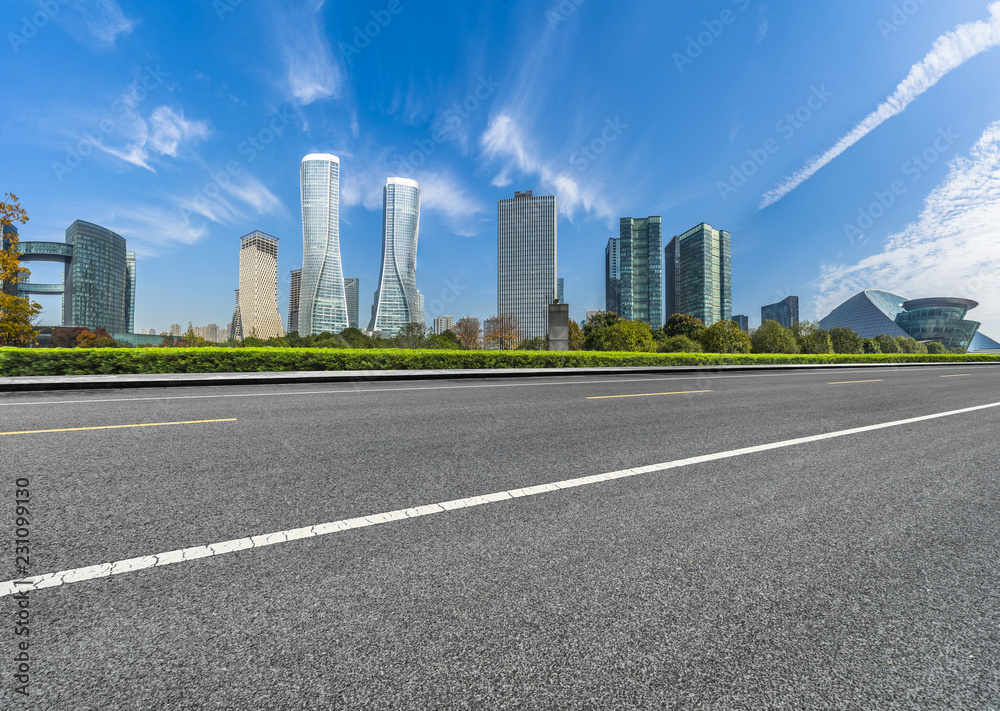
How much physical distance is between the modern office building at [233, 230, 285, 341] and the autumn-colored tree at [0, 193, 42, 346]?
144293mm

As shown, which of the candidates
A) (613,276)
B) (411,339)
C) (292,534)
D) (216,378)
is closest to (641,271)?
(613,276)

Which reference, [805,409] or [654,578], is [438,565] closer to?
[654,578]

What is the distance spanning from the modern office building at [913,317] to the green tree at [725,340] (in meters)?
77.9

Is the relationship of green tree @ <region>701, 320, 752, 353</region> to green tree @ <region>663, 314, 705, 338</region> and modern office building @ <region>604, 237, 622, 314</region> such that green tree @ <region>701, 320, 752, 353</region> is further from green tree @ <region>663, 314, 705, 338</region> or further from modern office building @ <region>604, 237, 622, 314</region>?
modern office building @ <region>604, 237, 622, 314</region>

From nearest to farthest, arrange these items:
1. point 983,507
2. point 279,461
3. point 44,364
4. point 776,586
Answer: point 776,586, point 983,507, point 279,461, point 44,364

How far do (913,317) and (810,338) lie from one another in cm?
8406

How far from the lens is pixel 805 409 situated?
7.55 metres

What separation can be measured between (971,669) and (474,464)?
10.1 ft

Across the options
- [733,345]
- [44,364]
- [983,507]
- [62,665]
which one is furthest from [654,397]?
[733,345]

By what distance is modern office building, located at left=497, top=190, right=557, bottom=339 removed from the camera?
457 feet

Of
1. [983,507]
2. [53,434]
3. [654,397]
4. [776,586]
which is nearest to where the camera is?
[776,586]

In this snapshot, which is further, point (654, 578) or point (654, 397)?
point (654, 397)

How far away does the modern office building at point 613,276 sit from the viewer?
15688cm

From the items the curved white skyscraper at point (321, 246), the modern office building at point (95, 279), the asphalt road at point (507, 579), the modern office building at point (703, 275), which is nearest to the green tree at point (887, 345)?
the modern office building at point (703, 275)
